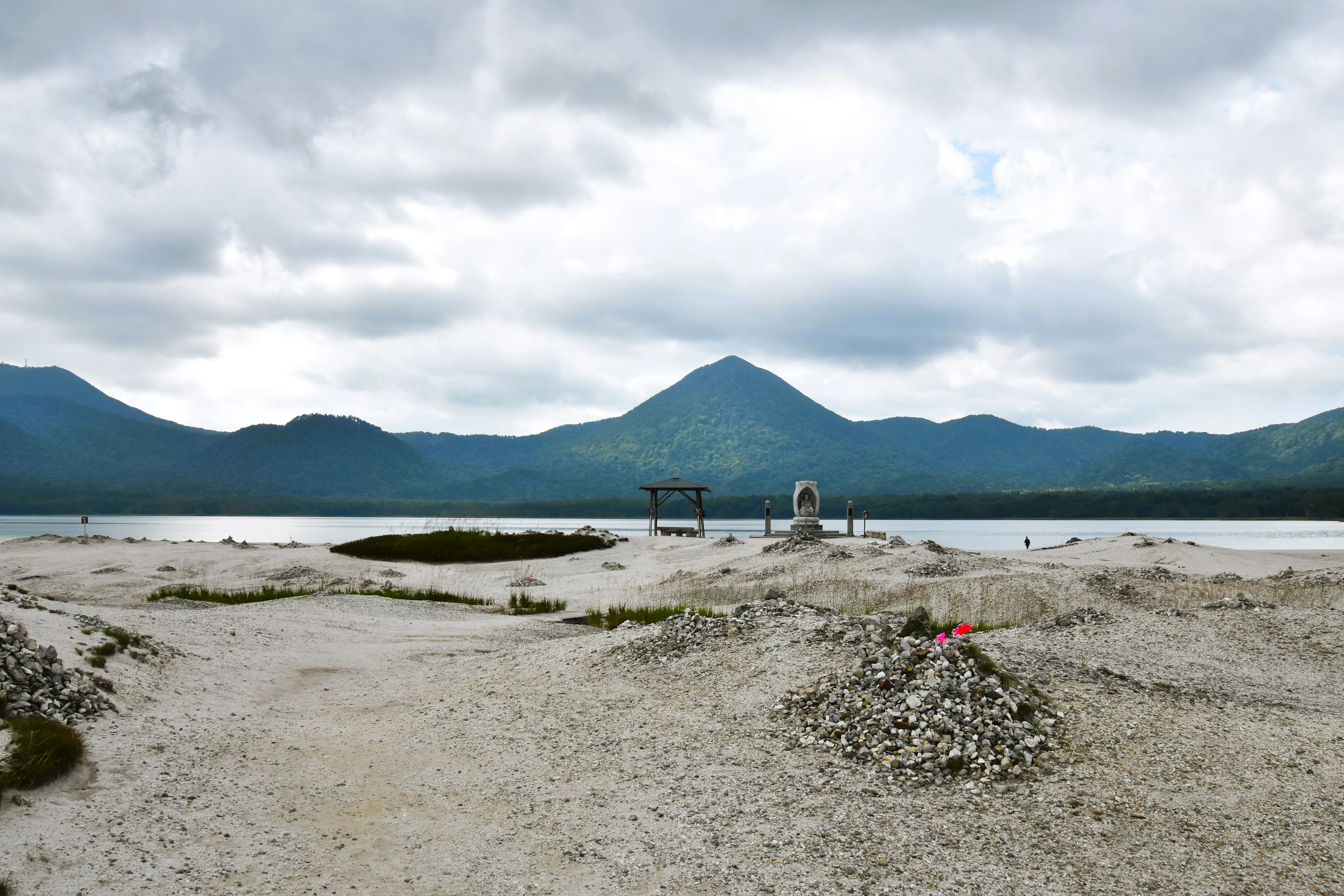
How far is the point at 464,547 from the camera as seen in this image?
1081 inches

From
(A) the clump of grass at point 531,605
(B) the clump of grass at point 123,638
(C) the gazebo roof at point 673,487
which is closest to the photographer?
(B) the clump of grass at point 123,638

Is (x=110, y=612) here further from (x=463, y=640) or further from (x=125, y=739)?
(x=125, y=739)

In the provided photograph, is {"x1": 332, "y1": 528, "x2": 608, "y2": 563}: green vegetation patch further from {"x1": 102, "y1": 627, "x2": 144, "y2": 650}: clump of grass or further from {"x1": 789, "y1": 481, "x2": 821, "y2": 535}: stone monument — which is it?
{"x1": 102, "y1": 627, "x2": 144, "y2": 650}: clump of grass

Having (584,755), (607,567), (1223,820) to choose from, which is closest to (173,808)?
(584,755)

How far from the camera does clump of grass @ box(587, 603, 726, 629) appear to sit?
13.4 m

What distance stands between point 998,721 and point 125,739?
671cm

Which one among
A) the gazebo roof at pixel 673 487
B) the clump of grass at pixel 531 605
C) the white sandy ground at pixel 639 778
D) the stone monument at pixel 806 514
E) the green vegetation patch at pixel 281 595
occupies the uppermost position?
the gazebo roof at pixel 673 487

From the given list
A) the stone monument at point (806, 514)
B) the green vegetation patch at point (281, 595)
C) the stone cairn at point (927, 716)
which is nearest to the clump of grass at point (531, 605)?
the green vegetation patch at point (281, 595)

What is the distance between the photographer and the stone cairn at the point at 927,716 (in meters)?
5.72

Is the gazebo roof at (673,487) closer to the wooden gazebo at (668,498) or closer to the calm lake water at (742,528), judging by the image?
the wooden gazebo at (668,498)

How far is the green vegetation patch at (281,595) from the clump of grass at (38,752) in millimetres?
10354

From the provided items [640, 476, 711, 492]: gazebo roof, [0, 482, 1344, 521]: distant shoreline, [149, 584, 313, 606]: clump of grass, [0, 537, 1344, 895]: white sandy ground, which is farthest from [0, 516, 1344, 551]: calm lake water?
[0, 537, 1344, 895]: white sandy ground

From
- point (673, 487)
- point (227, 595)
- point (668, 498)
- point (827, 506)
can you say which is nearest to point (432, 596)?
point (227, 595)

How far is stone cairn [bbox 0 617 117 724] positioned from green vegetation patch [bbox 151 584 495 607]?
30.4ft
